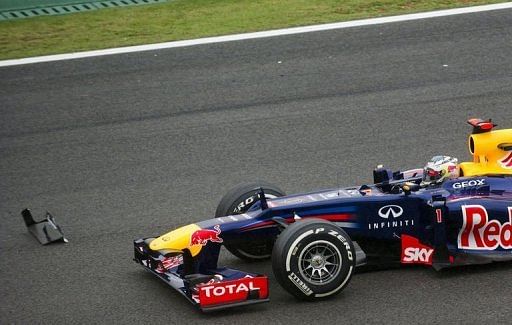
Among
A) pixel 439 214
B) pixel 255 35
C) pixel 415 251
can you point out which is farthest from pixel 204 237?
pixel 255 35

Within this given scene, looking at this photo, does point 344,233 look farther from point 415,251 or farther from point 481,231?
point 481,231

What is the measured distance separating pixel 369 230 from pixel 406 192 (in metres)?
0.37

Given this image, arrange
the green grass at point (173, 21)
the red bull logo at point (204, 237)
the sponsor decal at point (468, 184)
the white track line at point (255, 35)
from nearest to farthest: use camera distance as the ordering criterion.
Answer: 1. the red bull logo at point (204, 237)
2. the sponsor decal at point (468, 184)
3. the white track line at point (255, 35)
4. the green grass at point (173, 21)

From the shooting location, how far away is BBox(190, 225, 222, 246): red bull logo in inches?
282

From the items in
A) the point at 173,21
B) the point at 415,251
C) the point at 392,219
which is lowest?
the point at 415,251

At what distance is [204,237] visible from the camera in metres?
7.15

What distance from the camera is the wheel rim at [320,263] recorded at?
22.8 ft

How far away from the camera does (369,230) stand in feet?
24.3

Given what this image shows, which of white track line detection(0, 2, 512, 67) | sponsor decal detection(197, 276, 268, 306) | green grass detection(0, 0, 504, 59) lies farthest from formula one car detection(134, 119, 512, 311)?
green grass detection(0, 0, 504, 59)

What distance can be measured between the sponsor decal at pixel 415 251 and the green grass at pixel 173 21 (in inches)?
276

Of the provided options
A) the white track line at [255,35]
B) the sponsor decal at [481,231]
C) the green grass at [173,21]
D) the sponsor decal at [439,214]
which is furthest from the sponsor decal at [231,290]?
the green grass at [173,21]

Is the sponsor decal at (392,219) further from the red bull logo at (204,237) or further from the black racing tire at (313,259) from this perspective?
the red bull logo at (204,237)

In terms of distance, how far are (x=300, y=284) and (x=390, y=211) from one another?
35.7 inches

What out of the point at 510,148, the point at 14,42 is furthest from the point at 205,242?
the point at 14,42
